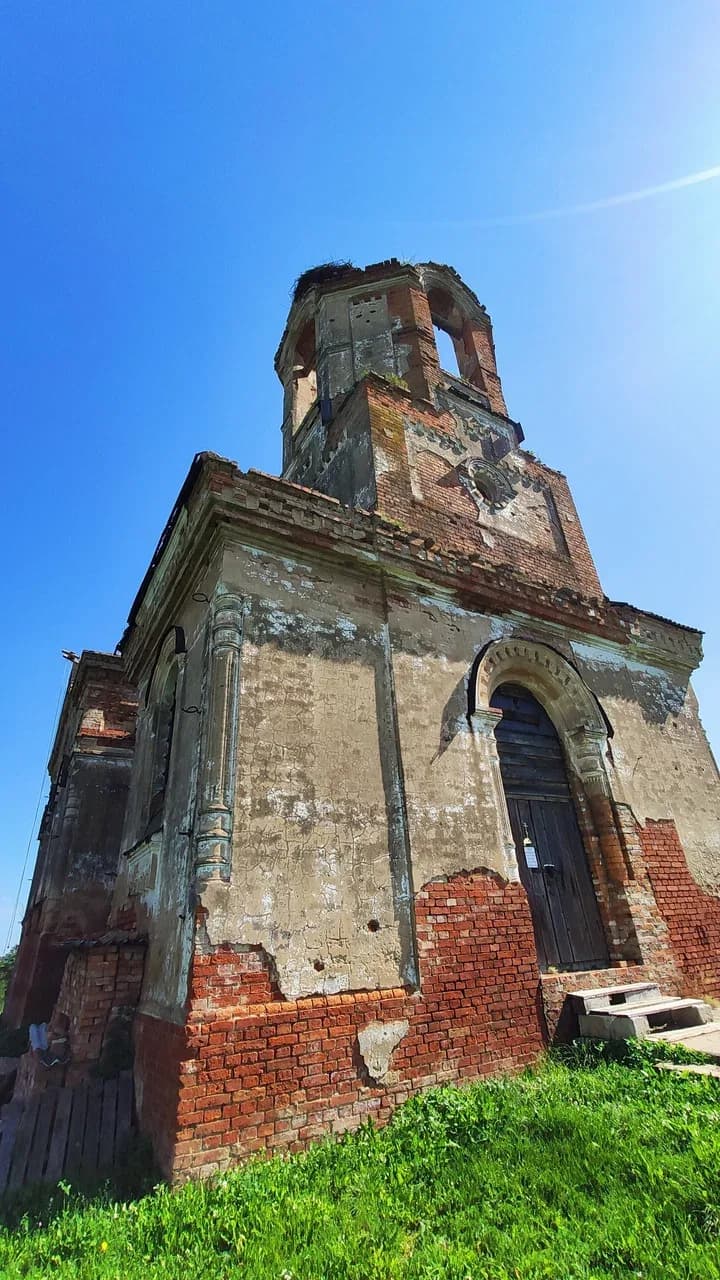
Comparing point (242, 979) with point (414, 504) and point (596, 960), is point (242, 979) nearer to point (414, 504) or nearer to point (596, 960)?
point (596, 960)

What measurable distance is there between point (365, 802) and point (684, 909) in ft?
15.4

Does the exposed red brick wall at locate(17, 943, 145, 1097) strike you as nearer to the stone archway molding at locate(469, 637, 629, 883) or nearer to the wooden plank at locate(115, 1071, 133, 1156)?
the wooden plank at locate(115, 1071, 133, 1156)

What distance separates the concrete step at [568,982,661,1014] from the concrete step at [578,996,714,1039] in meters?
0.06

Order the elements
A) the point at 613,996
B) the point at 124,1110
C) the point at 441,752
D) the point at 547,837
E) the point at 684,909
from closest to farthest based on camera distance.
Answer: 1. the point at 124,1110
2. the point at 613,996
3. the point at 441,752
4. the point at 547,837
5. the point at 684,909

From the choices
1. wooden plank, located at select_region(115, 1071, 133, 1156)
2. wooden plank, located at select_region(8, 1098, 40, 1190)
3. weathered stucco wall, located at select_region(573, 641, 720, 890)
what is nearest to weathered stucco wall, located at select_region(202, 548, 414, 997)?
wooden plank, located at select_region(115, 1071, 133, 1156)

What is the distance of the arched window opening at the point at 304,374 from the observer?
12852 mm

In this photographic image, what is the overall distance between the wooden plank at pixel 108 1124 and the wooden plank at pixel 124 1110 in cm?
3

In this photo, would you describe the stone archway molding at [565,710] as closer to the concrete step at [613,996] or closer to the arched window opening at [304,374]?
the concrete step at [613,996]

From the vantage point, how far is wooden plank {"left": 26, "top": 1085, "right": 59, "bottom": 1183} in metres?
4.43

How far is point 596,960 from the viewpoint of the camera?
271 inches


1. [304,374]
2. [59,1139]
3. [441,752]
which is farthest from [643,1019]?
[304,374]

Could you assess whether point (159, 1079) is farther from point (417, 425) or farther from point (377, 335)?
point (377, 335)

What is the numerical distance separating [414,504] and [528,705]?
123 inches

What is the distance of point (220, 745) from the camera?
5.09 m
